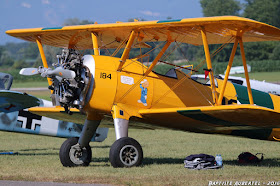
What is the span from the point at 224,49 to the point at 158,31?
231ft

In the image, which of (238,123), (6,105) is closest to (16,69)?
(6,105)

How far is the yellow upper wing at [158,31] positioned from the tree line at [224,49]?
53.0m

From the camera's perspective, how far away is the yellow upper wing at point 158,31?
10438 millimetres

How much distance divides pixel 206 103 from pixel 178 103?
716 mm

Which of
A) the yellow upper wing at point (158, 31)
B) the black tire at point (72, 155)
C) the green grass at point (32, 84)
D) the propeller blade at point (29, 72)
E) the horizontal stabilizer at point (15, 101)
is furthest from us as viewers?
the green grass at point (32, 84)

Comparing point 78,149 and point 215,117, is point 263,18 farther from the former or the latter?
point 78,149

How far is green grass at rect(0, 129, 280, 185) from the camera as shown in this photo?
29.3 ft

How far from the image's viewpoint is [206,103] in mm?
11703

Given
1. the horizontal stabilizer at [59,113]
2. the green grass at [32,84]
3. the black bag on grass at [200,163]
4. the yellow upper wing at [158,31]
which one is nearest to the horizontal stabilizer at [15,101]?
the horizontal stabilizer at [59,113]

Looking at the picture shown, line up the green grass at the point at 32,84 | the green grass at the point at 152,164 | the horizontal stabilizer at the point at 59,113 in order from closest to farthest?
the green grass at the point at 152,164 < the horizontal stabilizer at the point at 59,113 < the green grass at the point at 32,84

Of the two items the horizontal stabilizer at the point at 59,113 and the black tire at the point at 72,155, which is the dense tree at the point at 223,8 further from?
the black tire at the point at 72,155

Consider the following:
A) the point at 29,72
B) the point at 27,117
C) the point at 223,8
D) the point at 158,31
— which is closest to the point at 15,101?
the point at 27,117

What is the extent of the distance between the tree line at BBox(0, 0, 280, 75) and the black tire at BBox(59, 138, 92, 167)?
54874 mm

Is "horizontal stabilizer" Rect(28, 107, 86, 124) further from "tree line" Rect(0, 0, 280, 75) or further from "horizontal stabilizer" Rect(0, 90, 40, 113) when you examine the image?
"tree line" Rect(0, 0, 280, 75)
